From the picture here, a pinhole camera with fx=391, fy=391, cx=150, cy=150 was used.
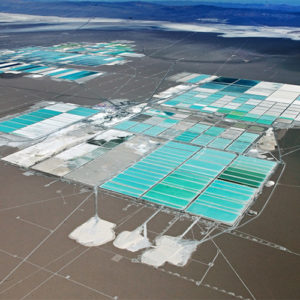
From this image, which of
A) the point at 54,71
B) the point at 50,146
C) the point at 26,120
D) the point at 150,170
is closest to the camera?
the point at 150,170

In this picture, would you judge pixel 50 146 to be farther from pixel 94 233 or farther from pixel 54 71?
pixel 54 71

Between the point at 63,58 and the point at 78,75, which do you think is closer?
the point at 78,75

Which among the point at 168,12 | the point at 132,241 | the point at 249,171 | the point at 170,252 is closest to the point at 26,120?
the point at 249,171

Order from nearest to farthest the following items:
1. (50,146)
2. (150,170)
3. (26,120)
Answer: (150,170) < (50,146) < (26,120)

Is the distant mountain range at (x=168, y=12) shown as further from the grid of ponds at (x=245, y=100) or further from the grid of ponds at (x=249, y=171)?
the grid of ponds at (x=249, y=171)

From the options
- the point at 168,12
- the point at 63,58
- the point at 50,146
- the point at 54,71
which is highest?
the point at 168,12

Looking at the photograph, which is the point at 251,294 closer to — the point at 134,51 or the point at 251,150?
the point at 251,150

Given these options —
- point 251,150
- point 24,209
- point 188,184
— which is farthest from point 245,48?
point 24,209

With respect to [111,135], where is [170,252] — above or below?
below
